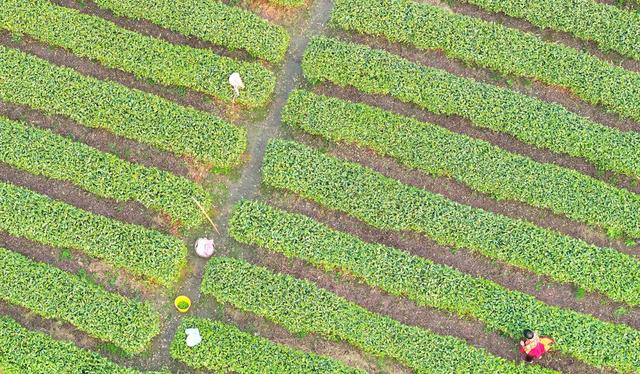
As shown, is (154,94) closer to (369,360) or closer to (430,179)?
(430,179)

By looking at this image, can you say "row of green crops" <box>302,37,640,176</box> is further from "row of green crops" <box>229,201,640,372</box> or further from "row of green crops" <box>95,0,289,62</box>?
"row of green crops" <box>229,201,640,372</box>

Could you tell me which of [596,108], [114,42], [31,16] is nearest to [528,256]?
[596,108]

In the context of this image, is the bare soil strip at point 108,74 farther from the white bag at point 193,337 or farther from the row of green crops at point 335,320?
the white bag at point 193,337

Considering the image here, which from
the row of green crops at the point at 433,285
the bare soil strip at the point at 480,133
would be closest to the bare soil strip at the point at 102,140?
the row of green crops at the point at 433,285

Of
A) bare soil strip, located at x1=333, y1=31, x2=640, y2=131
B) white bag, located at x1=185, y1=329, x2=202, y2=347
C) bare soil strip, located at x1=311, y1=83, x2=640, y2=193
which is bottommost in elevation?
white bag, located at x1=185, y1=329, x2=202, y2=347

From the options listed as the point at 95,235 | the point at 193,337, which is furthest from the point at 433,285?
the point at 95,235

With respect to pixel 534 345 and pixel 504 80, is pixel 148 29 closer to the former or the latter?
pixel 504 80

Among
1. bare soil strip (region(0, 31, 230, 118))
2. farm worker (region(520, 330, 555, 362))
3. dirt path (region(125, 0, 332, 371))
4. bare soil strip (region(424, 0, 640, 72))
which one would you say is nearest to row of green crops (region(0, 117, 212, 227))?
dirt path (region(125, 0, 332, 371))
